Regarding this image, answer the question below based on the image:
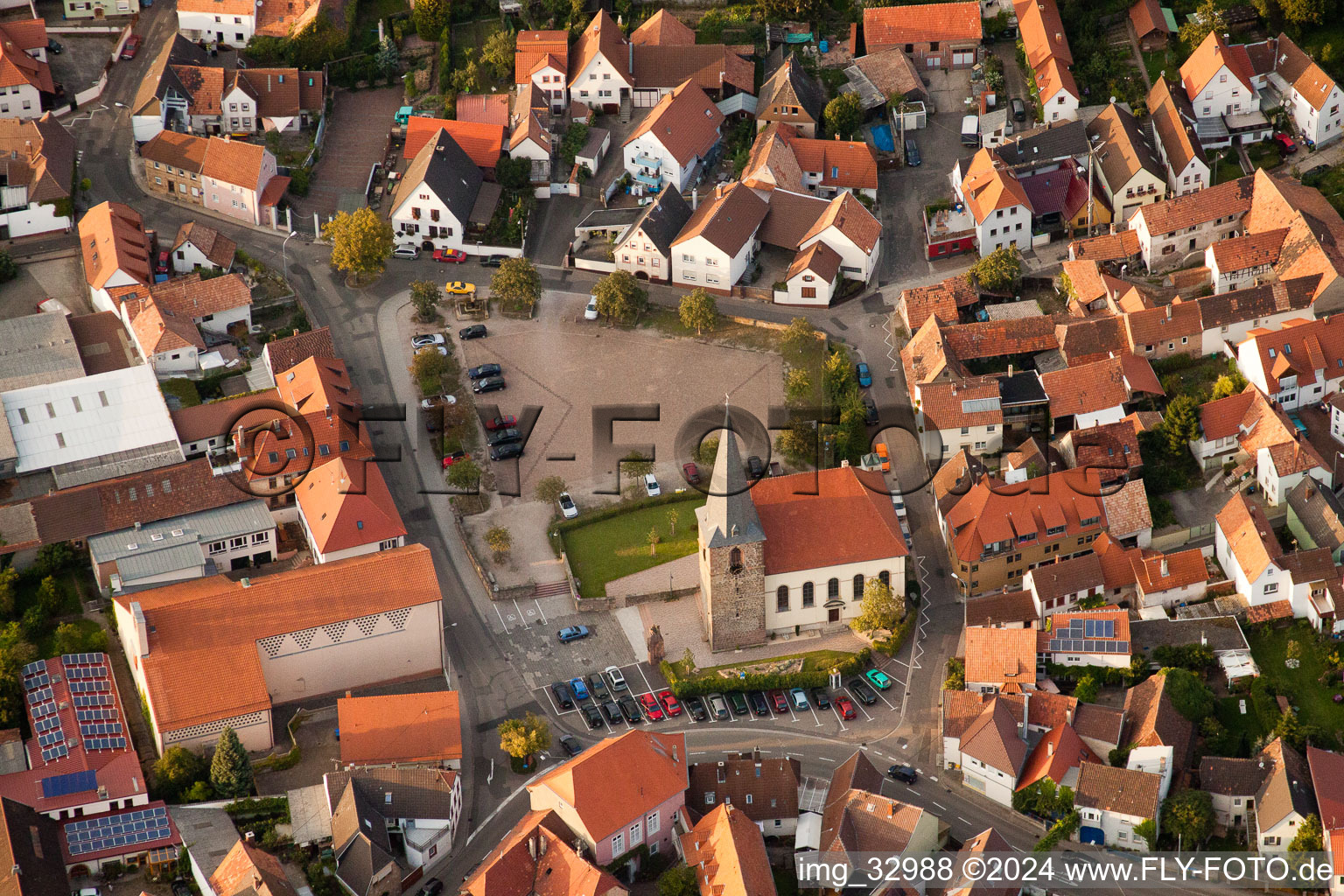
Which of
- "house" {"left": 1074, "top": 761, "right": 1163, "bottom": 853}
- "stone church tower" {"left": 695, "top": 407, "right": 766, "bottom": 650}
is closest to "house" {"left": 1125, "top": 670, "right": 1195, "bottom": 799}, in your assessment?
"house" {"left": 1074, "top": 761, "right": 1163, "bottom": 853}

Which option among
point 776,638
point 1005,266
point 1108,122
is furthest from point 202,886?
point 1108,122

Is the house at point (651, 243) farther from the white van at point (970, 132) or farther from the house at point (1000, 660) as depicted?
the house at point (1000, 660)

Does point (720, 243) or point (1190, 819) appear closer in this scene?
point (1190, 819)

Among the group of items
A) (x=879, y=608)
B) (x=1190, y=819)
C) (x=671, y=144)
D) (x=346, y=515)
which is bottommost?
(x=1190, y=819)

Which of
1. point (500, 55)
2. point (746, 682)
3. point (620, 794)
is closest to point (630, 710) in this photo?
point (746, 682)

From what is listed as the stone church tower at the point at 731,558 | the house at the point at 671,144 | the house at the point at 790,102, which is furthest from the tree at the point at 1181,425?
the house at the point at 671,144

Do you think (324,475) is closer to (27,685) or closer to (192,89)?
(27,685)

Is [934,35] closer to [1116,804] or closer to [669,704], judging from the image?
[669,704]
